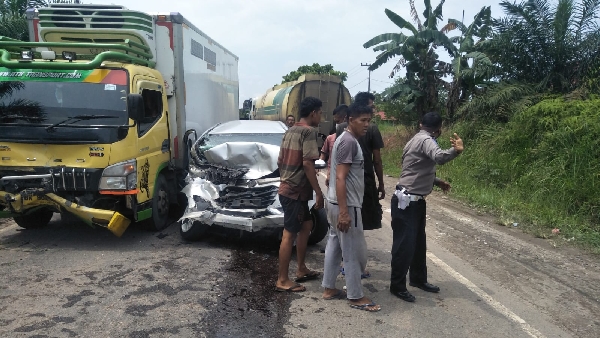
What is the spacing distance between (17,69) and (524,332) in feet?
20.8

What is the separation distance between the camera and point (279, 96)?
702 inches

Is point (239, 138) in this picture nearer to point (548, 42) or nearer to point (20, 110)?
point (20, 110)

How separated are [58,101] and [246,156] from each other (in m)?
2.40

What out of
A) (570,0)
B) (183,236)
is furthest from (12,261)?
(570,0)

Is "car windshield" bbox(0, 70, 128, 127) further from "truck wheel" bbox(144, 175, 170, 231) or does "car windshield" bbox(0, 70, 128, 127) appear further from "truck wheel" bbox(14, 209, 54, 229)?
"truck wheel" bbox(14, 209, 54, 229)

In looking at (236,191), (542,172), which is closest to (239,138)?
(236,191)

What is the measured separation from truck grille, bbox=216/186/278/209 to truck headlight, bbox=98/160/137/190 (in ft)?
3.65

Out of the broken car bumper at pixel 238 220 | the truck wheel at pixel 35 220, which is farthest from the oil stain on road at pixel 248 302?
the truck wheel at pixel 35 220

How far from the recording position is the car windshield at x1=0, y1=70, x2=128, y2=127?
5898mm

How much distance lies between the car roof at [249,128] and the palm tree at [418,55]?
9775mm

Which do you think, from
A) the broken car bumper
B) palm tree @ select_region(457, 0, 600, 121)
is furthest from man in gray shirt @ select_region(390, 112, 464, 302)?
palm tree @ select_region(457, 0, 600, 121)

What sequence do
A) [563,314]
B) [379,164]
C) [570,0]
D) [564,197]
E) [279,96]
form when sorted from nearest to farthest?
[563,314]
[379,164]
[564,197]
[570,0]
[279,96]

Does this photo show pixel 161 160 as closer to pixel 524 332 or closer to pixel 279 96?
pixel 524 332

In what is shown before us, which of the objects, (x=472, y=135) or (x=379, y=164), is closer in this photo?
(x=379, y=164)
